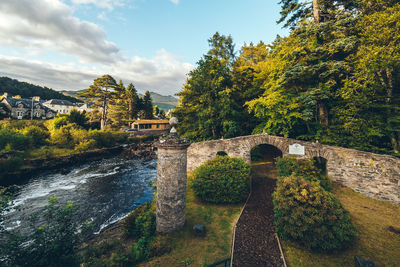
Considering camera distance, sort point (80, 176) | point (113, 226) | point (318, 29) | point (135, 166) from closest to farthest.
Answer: point (113, 226) < point (318, 29) < point (80, 176) < point (135, 166)

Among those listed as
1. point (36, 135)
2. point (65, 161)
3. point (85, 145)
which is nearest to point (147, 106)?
point (85, 145)

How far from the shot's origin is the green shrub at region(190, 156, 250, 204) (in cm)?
1015

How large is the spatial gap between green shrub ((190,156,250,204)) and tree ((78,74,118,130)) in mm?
36686

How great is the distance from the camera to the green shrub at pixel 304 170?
32.8ft

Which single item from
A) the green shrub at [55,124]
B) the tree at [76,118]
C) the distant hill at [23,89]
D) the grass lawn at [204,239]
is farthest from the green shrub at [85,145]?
the distant hill at [23,89]

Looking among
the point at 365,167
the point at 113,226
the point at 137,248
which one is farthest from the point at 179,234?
the point at 365,167

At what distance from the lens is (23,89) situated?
76812 millimetres

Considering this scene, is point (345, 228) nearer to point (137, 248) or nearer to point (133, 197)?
point (137, 248)

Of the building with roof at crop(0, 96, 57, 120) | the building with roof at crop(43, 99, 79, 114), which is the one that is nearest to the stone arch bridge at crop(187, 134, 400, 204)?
the building with roof at crop(0, 96, 57, 120)

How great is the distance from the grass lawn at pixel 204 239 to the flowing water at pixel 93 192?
20.9 ft

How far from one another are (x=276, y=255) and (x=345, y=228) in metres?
3.02

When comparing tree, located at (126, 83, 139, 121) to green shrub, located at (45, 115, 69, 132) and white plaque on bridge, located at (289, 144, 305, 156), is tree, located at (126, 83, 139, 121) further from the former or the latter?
white plaque on bridge, located at (289, 144, 305, 156)

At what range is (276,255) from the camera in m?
6.17

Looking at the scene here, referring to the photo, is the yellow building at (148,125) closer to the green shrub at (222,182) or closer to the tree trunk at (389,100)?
the green shrub at (222,182)
